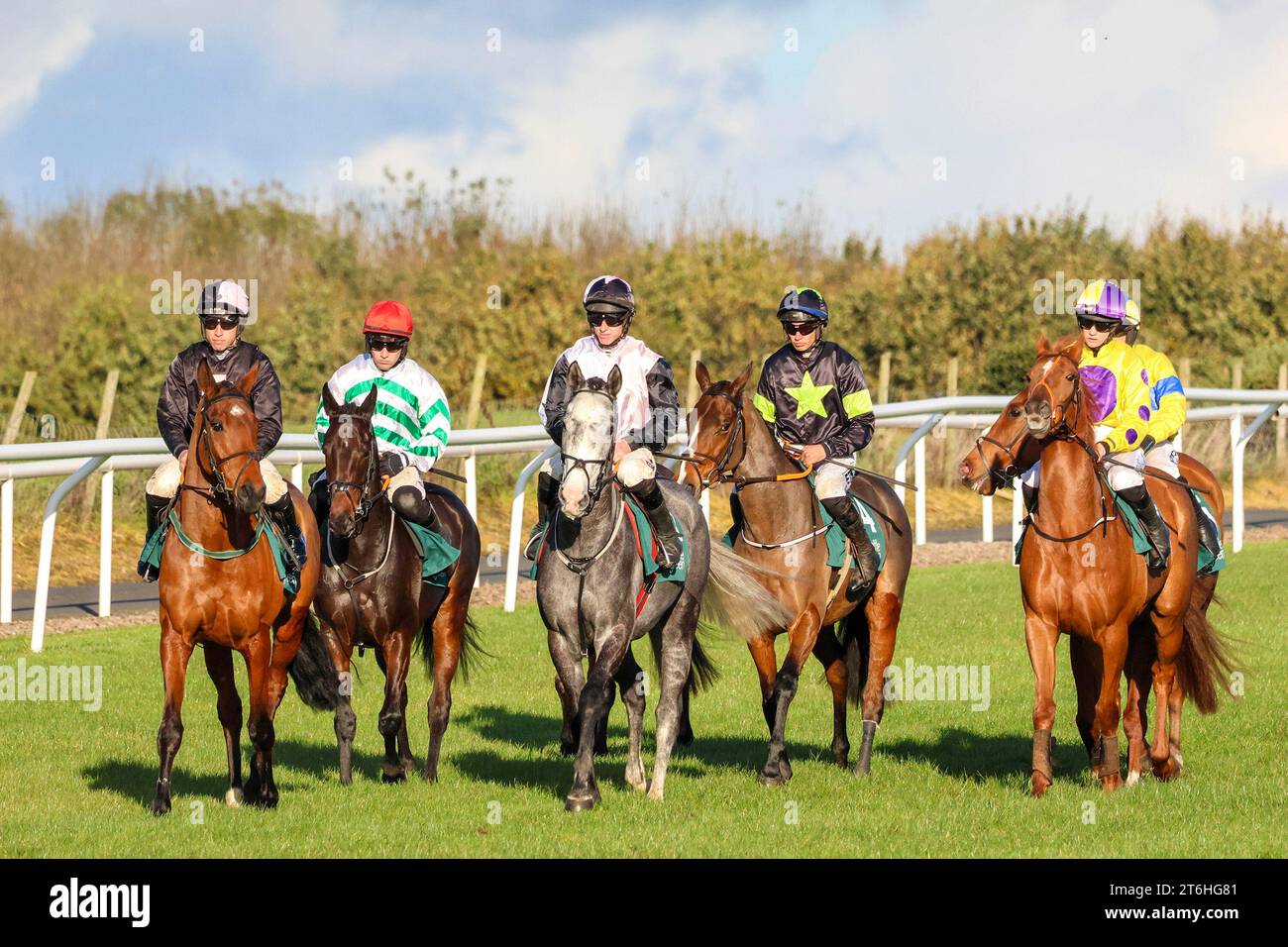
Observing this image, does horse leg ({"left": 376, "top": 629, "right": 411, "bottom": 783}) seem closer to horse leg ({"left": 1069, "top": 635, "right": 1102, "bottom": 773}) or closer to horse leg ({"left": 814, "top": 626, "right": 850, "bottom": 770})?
horse leg ({"left": 814, "top": 626, "right": 850, "bottom": 770})

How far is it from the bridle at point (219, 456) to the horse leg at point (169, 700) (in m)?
0.58

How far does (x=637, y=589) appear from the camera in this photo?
717cm

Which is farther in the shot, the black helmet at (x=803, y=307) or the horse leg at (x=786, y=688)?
the black helmet at (x=803, y=307)

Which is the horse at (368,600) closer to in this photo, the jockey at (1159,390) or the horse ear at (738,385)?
the horse ear at (738,385)

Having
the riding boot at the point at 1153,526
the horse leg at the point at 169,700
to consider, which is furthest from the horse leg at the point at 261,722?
the riding boot at the point at 1153,526

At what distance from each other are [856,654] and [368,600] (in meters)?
2.55

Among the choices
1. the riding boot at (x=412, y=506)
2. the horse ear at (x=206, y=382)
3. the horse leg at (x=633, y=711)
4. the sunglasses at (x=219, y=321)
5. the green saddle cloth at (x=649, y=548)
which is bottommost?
the horse leg at (x=633, y=711)

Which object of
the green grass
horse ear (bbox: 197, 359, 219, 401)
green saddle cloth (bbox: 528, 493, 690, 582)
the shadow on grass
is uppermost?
horse ear (bbox: 197, 359, 219, 401)

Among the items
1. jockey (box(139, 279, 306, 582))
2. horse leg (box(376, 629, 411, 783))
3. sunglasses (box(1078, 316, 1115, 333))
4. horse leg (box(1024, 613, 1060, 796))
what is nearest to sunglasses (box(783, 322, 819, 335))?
sunglasses (box(1078, 316, 1115, 333))

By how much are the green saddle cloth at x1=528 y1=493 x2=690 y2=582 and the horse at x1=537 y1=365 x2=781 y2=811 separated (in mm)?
32

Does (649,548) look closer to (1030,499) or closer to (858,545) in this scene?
(858,545)

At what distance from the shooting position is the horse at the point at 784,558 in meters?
7.65

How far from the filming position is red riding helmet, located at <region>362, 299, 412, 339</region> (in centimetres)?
787
